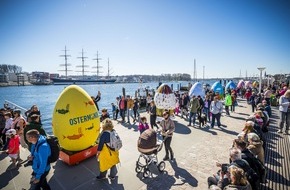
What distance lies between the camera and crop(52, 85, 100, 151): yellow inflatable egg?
17.7 feet

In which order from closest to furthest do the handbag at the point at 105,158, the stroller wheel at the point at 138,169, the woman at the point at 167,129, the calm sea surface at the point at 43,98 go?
the handbag at the point at 105,158
the stroller wheel at the point at 138,169
the woman at the point at 167,129
the calm sea surface at the point at 43,98

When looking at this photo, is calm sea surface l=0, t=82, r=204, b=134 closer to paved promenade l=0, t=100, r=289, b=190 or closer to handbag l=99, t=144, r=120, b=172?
paved promenade l=0, t=100, r=289, b=190

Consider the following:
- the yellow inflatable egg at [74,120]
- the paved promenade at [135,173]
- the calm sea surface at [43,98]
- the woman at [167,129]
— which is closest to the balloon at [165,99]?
the paved promenade at [135,173]

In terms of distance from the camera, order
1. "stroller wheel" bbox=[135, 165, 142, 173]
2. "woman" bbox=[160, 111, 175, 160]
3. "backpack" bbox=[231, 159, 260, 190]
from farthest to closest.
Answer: "woman" bbox=[160, 111, 175, 160] < "stroller wheel" bbox=[135, 165, 142, 173] < "backpack" bbox=[231, 159, 260, 190]

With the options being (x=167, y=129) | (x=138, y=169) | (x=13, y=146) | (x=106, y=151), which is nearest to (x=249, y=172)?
(x=167, y=129)

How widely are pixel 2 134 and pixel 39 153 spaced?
545 centimetres

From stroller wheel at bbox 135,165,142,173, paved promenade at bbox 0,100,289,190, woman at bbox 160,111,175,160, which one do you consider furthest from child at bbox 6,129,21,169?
woman at bbox 160,111,175,160

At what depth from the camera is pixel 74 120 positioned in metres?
5.39

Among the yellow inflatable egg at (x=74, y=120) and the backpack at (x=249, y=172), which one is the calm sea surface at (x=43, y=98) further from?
the backpack at (x=249, y=172)

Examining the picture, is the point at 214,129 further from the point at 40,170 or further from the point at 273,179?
the point at 40,170

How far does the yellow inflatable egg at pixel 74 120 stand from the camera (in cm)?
539

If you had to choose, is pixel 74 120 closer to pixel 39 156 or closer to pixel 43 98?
pixel 39 156

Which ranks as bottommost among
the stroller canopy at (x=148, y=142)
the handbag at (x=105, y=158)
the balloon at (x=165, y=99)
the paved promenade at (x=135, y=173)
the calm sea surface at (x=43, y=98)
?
the calm sea surface at (x=43, y=98)

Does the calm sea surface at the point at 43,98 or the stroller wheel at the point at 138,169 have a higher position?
the stroller wheel at the point at 138,169
